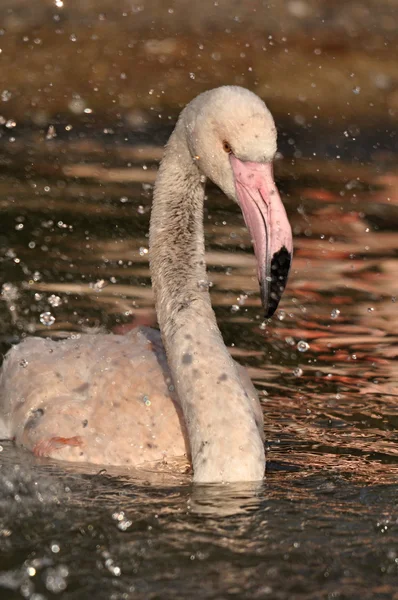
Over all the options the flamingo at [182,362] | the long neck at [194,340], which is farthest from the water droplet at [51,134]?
the long neck at [194,340]

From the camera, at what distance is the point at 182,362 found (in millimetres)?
5473

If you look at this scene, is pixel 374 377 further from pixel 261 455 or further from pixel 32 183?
pixel 32 183

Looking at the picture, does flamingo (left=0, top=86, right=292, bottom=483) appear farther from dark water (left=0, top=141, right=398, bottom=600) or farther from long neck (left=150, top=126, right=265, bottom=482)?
dark water (left=0, top=141, right=398, bottom=600)

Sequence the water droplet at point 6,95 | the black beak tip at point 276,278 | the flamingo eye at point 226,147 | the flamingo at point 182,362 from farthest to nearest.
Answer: the water droplet at point 6,95
the flamingo eye at point 226,147
the flamingo at point 182,362
the black beak tip at point 276,278

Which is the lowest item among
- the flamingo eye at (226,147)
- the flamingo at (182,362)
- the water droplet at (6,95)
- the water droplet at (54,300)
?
the water droplet at (6,95)

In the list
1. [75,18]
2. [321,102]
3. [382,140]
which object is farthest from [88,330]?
[75,18]

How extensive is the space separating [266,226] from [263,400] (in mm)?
1984

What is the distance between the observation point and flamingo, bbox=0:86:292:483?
17.0ft

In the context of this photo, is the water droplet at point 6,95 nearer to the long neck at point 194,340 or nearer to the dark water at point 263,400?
the dark water at point 263,400

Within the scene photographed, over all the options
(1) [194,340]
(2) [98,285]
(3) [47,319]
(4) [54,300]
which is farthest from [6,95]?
(1) [194,340]

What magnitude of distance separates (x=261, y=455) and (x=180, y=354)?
572mm

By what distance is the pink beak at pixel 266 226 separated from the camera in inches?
200

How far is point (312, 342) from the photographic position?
784 centimetres

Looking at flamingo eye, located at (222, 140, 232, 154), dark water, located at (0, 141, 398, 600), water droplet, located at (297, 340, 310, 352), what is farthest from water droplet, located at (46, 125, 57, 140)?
flamingo eye, located at (222, 140, 232, 154)
